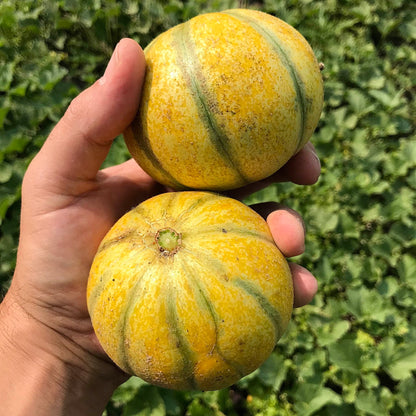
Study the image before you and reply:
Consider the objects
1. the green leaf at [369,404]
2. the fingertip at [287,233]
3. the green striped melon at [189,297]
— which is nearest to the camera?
the green striped melon at [189,297]

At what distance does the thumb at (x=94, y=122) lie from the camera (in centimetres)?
201

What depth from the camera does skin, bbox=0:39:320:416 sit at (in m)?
2.38

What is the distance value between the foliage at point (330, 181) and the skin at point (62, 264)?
68 cm

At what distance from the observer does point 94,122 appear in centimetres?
223

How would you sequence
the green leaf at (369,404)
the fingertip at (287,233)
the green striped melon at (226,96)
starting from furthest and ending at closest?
the green leaf at (369,404), the fingertip at (287,233), the green striped melon at (226,96)

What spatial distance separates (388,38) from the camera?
16.8ft

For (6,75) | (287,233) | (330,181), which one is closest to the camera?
(287,233)

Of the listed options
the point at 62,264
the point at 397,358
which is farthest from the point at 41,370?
the point at 397,358

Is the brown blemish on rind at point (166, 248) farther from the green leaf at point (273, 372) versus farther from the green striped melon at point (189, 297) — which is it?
the green leaf at point (273, 372)

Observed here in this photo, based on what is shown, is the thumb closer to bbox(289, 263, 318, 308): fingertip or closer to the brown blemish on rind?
the brown blemish on rind

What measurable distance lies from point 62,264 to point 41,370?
0.66 metres

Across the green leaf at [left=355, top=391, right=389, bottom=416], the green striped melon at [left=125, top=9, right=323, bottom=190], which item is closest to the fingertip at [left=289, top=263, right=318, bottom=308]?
the green striped melon at [left=125, top=9, right=323, bottom=190]

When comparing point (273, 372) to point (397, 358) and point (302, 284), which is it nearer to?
point (397, 358)

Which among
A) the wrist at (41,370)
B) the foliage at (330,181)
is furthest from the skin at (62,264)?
the foliage at (330,181)
